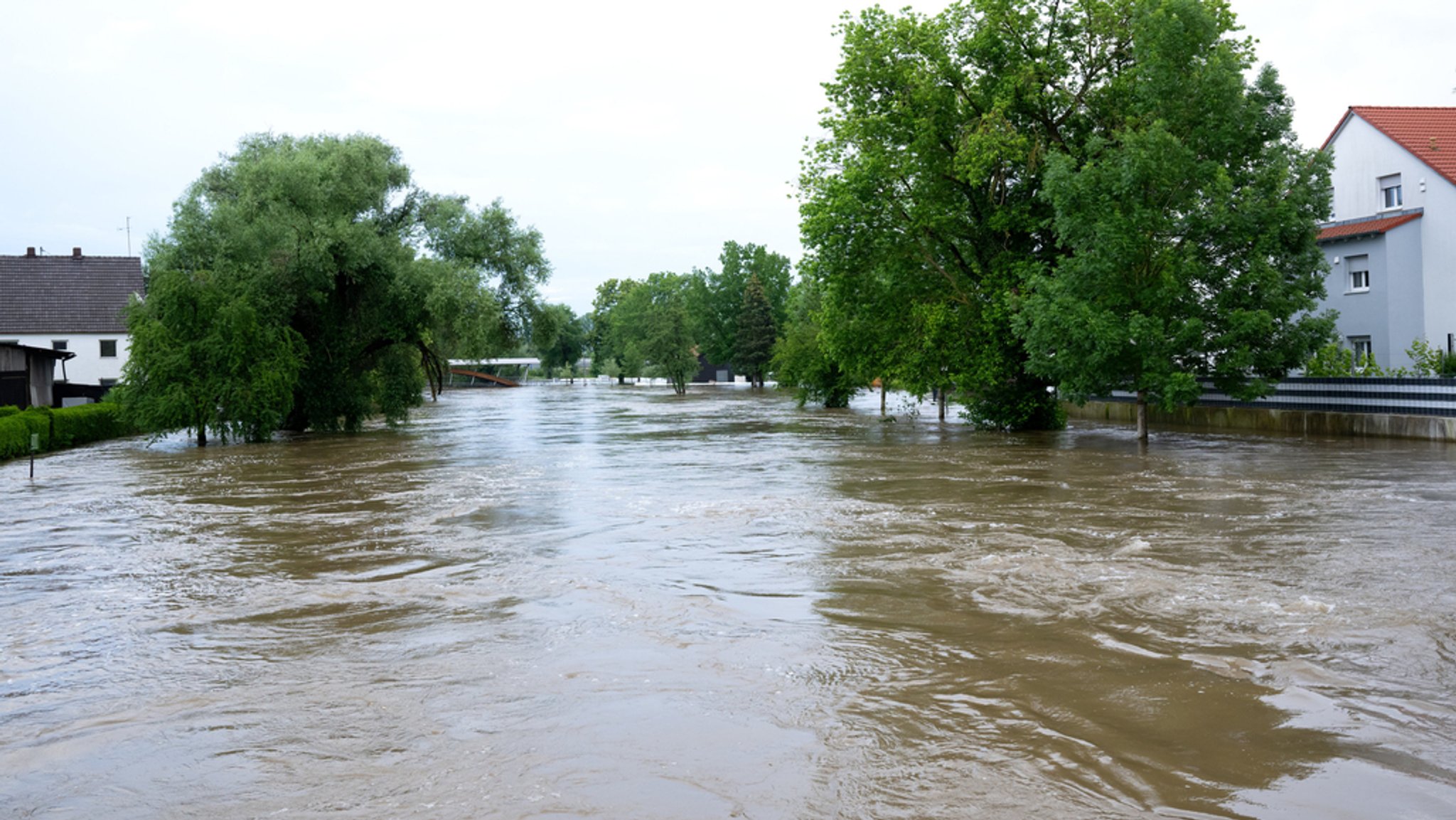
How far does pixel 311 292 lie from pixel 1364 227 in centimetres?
3273

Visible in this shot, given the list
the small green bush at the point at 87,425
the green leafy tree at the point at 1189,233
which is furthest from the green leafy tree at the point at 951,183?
the small green bush at the point at 87,425

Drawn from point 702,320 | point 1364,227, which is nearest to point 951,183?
point 1364,227

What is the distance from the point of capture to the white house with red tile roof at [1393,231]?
31.9 m

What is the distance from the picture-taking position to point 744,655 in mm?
7676

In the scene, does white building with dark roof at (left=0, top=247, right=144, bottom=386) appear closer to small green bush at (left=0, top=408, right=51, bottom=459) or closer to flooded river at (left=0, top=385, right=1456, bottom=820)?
small green bush at (left=0, top=408, right=51, bottom=459)

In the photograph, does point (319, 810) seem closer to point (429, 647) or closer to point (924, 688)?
point (429, 647)

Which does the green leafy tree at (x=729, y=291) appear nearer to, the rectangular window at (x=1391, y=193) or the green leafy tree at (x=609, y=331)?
the green leafy tree at (x=609, y=331)

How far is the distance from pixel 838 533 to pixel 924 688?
6521 mm

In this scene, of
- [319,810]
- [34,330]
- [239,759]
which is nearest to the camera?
[319,810]

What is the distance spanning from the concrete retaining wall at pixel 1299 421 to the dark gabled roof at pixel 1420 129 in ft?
29.6

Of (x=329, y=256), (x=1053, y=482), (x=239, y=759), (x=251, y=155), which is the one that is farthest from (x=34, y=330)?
(x=239, y=759)

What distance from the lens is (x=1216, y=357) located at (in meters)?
24.8

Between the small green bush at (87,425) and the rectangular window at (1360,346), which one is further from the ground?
the rectangular window at (1360,346)

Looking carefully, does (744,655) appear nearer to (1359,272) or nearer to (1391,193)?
(1359,272)
